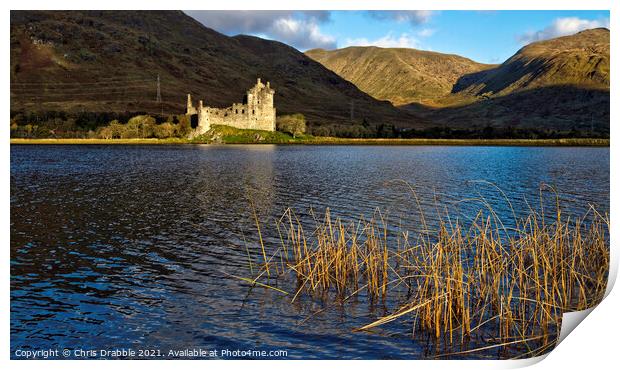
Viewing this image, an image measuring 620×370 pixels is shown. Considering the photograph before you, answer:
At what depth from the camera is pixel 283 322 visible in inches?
501

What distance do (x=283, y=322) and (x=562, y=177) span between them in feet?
142

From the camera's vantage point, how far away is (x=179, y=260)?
18.2 m

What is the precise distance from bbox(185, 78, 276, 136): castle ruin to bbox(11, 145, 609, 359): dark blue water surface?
87630mm

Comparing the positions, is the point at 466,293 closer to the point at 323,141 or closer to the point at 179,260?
the point at 179,260

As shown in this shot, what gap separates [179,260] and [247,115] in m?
118

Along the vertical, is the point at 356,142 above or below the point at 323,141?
below

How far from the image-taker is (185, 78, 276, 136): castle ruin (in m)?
131

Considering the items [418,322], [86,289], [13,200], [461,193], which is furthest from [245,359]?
[461,193]

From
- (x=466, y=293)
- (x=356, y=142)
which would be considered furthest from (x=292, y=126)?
(x=466, y=293)

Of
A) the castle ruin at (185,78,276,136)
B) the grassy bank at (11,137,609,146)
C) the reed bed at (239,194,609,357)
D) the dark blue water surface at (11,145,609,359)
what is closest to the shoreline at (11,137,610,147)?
the grassy bank at (11,137,609,146)

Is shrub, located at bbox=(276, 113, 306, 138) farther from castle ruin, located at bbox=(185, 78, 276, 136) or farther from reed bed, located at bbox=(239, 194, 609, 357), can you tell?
reed bed, located at bbox=(239, 194, 609, 357)

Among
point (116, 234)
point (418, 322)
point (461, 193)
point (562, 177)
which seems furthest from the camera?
point (562, 177)
